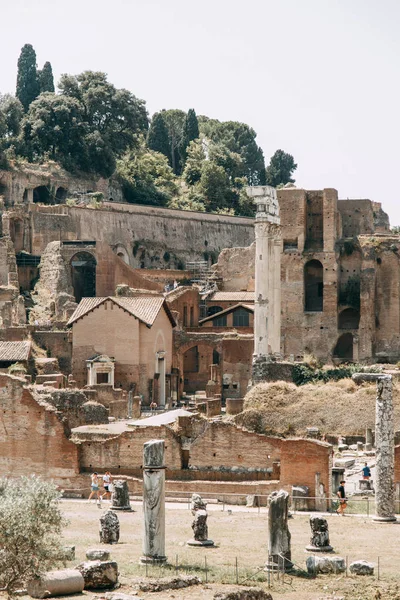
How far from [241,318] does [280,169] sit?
4516cm

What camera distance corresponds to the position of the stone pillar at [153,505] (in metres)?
29.1

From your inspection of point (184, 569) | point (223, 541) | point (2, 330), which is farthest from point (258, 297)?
point (184, 569)

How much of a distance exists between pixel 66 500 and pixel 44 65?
210ft

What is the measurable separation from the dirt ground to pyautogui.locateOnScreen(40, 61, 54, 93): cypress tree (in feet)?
210

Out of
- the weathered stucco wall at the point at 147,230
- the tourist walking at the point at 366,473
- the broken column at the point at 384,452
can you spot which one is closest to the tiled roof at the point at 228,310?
the weathered stucco wall at the point at 147,230

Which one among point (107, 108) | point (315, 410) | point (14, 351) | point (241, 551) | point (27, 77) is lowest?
point (241, 551)

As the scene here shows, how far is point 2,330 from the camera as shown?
2496 inches

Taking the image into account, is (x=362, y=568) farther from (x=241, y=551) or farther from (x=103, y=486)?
(x=103, y=486)

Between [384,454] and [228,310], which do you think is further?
[228,310]

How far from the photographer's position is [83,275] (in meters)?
77.3

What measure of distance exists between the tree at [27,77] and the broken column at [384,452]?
66035 millimetres

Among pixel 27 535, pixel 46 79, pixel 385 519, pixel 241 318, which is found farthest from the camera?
pixel 46 79

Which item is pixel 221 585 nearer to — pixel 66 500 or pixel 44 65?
pixel 66 500

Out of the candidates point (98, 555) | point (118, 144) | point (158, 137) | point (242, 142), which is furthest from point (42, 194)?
point (98, 555)
